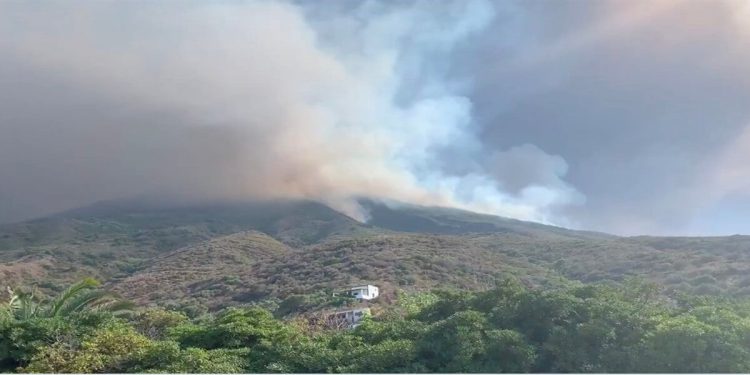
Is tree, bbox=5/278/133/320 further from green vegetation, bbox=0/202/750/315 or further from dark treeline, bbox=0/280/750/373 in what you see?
green vegetation, bbox=0/202/750/315

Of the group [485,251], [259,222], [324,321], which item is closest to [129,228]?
[259,222]

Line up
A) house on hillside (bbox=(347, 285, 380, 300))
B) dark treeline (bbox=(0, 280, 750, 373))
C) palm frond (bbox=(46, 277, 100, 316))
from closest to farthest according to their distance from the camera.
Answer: dark treeline (bbox=(0, 280, 750, 373)) → palm frond (bbox=(46, 277, 100, 316)) → house on hillside (bbox=(347, 285, 380, 300))

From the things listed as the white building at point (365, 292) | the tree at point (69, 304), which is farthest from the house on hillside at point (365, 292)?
the tree at point (69, 304)

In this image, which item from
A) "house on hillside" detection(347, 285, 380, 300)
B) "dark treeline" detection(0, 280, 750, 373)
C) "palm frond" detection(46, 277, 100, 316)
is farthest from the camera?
"house on hillside" detection(347, 285, 380, 300)

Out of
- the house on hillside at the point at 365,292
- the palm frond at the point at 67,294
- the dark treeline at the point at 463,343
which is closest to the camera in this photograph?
the dark treeline at the point at 463,343

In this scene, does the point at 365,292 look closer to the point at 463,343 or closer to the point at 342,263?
the point at 342,263

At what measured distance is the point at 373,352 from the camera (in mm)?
12820

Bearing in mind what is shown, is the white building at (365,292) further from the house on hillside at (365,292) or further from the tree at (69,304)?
the tree at (69,304)

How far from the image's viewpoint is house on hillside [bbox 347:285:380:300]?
146 feet

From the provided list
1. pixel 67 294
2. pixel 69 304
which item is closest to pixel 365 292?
pixel 69 304

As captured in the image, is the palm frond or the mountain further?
the mountain

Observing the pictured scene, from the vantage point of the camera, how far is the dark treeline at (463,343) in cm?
1242

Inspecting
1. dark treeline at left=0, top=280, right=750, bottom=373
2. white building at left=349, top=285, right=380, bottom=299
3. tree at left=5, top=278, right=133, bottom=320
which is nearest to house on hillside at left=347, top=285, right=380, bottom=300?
white building at left=349, top=285, right=380, bottom=299

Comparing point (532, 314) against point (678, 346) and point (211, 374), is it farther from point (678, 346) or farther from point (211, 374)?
point (211, 374)
